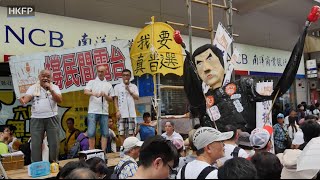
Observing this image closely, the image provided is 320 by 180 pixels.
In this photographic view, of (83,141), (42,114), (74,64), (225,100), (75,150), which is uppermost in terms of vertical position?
(74,64)

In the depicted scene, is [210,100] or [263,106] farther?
[210,100]

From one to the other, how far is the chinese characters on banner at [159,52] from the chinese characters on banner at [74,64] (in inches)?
14.6

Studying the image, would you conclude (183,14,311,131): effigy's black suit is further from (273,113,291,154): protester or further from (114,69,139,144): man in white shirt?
(273,113,291,154): protester

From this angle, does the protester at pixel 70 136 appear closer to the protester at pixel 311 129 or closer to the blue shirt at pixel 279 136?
the blue shirt at pixel 279 136

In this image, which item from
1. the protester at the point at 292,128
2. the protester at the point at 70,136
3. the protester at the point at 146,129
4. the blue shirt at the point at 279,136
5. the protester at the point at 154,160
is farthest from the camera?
the protester at the point at 292,128

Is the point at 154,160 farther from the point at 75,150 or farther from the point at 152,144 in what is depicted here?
the point at 75,150

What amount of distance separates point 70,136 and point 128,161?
4.10 meters

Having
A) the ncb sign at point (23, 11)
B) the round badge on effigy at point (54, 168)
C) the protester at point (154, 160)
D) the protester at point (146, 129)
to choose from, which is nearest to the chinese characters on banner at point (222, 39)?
the protester at point (146, 129)

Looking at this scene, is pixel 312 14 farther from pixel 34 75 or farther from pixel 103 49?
pixel 34 75

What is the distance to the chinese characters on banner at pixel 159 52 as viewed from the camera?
5855 mm

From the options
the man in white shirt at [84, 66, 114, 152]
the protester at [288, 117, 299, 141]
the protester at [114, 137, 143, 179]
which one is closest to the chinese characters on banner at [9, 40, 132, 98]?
the man in white shirt at [84, 66, 114, 152]

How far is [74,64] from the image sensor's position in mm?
6434

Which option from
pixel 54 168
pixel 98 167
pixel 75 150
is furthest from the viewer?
pixel 75 150

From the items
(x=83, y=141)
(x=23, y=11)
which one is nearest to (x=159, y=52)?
(x=83, y=141)
